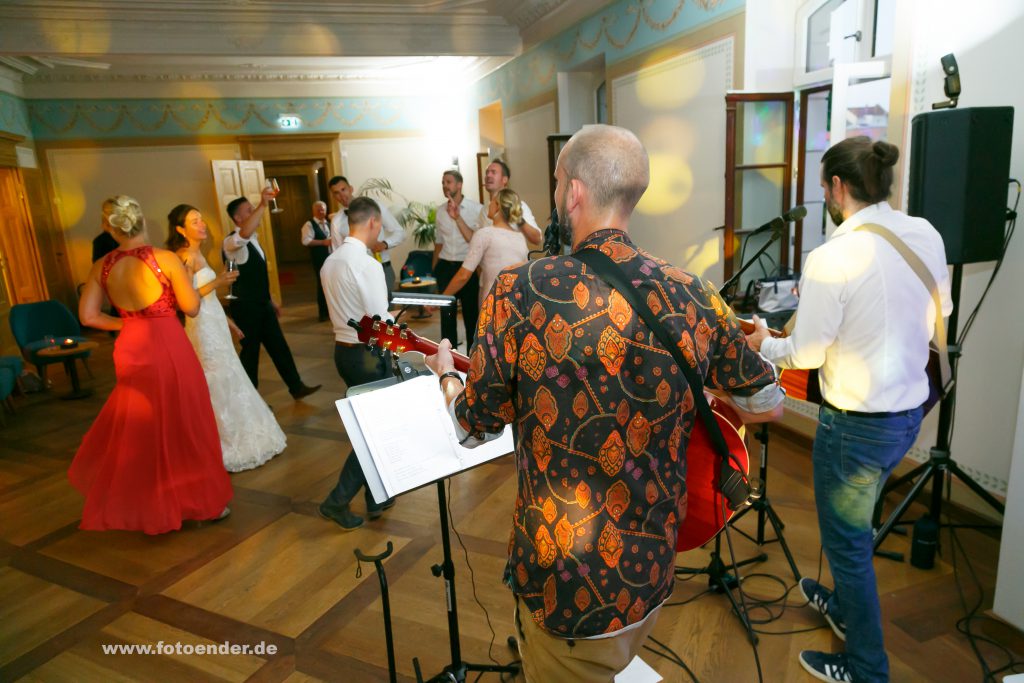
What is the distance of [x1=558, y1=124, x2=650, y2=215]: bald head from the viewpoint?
3.43 ft

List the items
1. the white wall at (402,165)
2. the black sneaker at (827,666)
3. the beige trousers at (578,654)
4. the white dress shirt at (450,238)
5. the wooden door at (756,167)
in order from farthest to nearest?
the white wall at (402,165) → the white dress shirt at (450,238) → the wooden door at (756,167) → the black sneaker at (827,666) → the beige trousers at (578,654)

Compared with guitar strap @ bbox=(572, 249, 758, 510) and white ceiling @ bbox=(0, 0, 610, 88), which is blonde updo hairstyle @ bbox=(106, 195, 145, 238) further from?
white ceiling @ bbox=(0, 0, 610, 88)

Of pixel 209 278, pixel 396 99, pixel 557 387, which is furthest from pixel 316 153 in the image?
pixel 557 387

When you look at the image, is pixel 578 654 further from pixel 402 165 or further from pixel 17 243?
pixel 402 165

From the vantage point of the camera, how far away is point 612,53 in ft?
18.4

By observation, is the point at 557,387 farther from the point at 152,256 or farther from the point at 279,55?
the point at 279,55

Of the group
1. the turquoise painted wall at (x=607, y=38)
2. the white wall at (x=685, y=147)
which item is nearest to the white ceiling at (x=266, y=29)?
the turquoise painted wall at (x=607, y=38)

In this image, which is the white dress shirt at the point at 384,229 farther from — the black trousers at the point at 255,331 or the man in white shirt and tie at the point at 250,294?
the black trousers at the point at 255,331

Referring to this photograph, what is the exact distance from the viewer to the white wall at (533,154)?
7.20 metres

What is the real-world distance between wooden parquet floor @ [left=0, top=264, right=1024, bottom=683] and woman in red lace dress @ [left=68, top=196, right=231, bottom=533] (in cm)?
20

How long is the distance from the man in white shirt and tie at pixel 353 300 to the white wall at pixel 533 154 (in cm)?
431

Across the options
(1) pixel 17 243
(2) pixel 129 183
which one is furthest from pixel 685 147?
(2) pixel 129 183

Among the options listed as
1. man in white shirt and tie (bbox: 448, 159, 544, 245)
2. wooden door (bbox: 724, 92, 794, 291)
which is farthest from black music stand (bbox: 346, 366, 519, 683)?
wooden door (bbox: 724, 92, 794, 291)

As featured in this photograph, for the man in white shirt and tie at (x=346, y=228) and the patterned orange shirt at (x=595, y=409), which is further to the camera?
the man in white shirt and tie at (x=346, y=228)
